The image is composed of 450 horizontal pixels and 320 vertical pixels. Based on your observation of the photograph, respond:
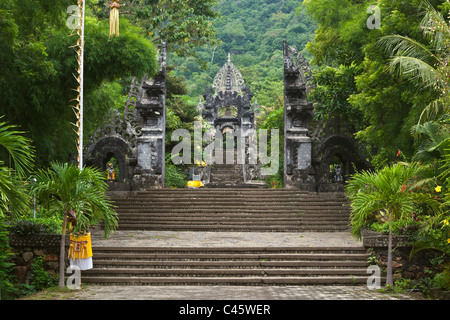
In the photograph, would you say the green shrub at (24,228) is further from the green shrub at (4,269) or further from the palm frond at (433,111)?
the palm frond at (433,111)

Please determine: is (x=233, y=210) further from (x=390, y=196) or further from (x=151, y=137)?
(x=390, y=196)

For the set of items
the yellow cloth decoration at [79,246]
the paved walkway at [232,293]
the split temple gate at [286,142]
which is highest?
the split temple gate at [286,142]

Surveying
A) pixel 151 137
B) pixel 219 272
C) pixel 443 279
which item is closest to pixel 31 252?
pixel 219 272

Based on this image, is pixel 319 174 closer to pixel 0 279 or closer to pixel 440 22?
pixel 440 22

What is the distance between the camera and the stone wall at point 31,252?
8672mm

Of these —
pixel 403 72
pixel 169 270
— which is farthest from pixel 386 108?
pixel 169 270

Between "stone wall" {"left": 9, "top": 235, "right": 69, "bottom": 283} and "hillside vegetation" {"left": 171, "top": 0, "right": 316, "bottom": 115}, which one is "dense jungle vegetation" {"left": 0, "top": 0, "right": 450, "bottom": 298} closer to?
"stone wall" {"left": 9, "top": 235, "right": 69, "bottom": 283}

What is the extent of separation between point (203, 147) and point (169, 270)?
17.7 metres

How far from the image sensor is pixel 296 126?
19.0 metres

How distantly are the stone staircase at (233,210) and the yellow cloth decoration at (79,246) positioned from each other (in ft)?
19.3

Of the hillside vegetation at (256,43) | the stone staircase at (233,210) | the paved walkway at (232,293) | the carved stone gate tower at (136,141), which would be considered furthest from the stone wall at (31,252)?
the hillside vegetation at (256,43)

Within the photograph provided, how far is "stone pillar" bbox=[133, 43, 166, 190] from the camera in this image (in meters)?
18.3

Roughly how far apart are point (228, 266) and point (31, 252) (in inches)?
140

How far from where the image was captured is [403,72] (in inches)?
456
